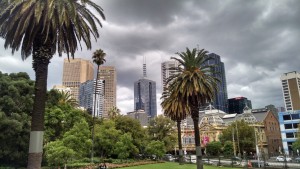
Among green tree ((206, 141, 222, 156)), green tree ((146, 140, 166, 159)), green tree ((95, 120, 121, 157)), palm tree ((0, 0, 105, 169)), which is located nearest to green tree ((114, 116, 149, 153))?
green tree ((146, 140, 166, 159))

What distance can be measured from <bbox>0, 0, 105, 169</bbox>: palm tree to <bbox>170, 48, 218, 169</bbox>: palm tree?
17.0m

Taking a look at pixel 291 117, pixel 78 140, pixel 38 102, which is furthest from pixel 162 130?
pixel 38 102

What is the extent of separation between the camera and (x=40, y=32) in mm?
17484

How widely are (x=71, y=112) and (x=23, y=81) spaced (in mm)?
18012

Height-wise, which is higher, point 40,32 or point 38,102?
point 40,32

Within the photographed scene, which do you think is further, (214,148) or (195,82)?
(214,148)

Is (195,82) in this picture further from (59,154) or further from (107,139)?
(107,139)

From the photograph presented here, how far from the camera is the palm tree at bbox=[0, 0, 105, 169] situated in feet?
52.7

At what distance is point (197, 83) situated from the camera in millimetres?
32625

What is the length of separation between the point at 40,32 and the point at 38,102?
4584mm

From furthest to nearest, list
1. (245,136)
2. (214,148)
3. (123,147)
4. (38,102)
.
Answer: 1. (214,148)
2. (245,136)
3. (123,147)
4. (38,102)

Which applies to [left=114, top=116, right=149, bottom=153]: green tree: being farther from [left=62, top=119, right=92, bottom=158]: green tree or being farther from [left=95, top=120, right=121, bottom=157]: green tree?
[left=62, top=119, right=92, bottom=158]: green tree

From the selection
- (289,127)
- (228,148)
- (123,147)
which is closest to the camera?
(123,147)

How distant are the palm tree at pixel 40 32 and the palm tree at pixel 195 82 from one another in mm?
17041
